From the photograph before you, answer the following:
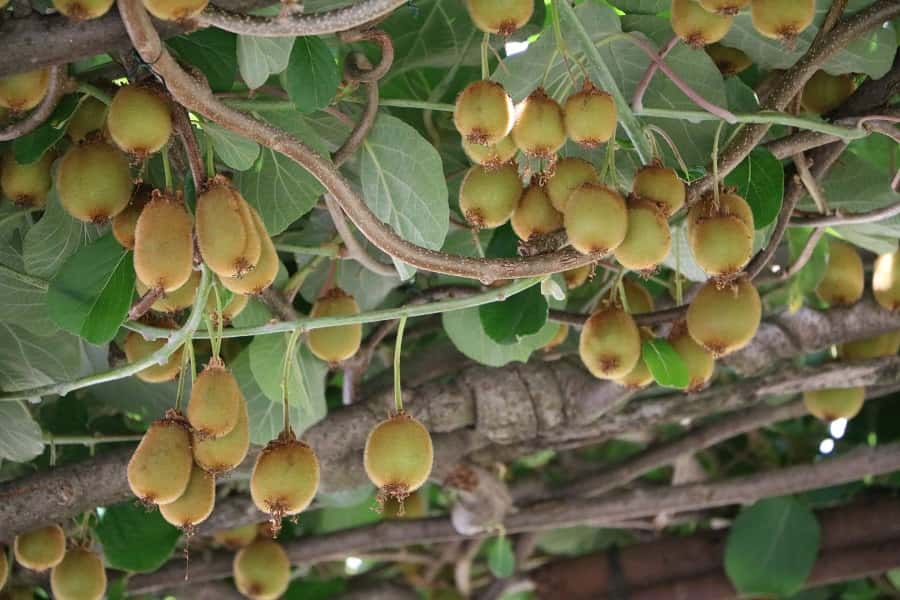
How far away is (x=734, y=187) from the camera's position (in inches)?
39.4

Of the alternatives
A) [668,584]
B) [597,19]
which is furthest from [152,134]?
[668,584]

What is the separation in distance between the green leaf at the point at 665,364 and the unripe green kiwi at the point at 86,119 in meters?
0.54

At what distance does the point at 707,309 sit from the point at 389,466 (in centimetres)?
31

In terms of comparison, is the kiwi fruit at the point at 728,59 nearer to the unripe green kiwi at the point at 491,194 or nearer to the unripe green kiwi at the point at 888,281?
the unripe green kiwi at the point at 491,194

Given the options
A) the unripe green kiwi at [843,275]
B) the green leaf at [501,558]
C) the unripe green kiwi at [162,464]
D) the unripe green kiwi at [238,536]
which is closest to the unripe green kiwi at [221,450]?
the unripe green kiwi at [162,464]

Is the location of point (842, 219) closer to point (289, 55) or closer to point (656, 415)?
point (656, 415)

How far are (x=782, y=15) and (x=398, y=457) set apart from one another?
469 mm

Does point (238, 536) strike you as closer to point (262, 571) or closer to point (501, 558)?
point (262, 571)

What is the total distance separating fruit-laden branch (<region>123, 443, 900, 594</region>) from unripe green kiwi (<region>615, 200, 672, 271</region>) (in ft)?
3.34

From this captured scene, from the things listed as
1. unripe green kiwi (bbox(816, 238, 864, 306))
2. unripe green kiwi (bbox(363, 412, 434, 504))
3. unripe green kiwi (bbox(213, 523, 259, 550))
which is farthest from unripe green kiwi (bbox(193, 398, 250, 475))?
unripe green kiwi (bbox(816, 238, 864, 306))

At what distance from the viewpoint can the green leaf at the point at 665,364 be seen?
1050mm

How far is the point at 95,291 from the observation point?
92cm

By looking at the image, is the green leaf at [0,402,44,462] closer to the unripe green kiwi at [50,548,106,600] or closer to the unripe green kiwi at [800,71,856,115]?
the unripe green kiwi at [50,548,106,600]

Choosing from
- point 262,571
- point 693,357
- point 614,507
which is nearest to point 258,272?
point 693,357
